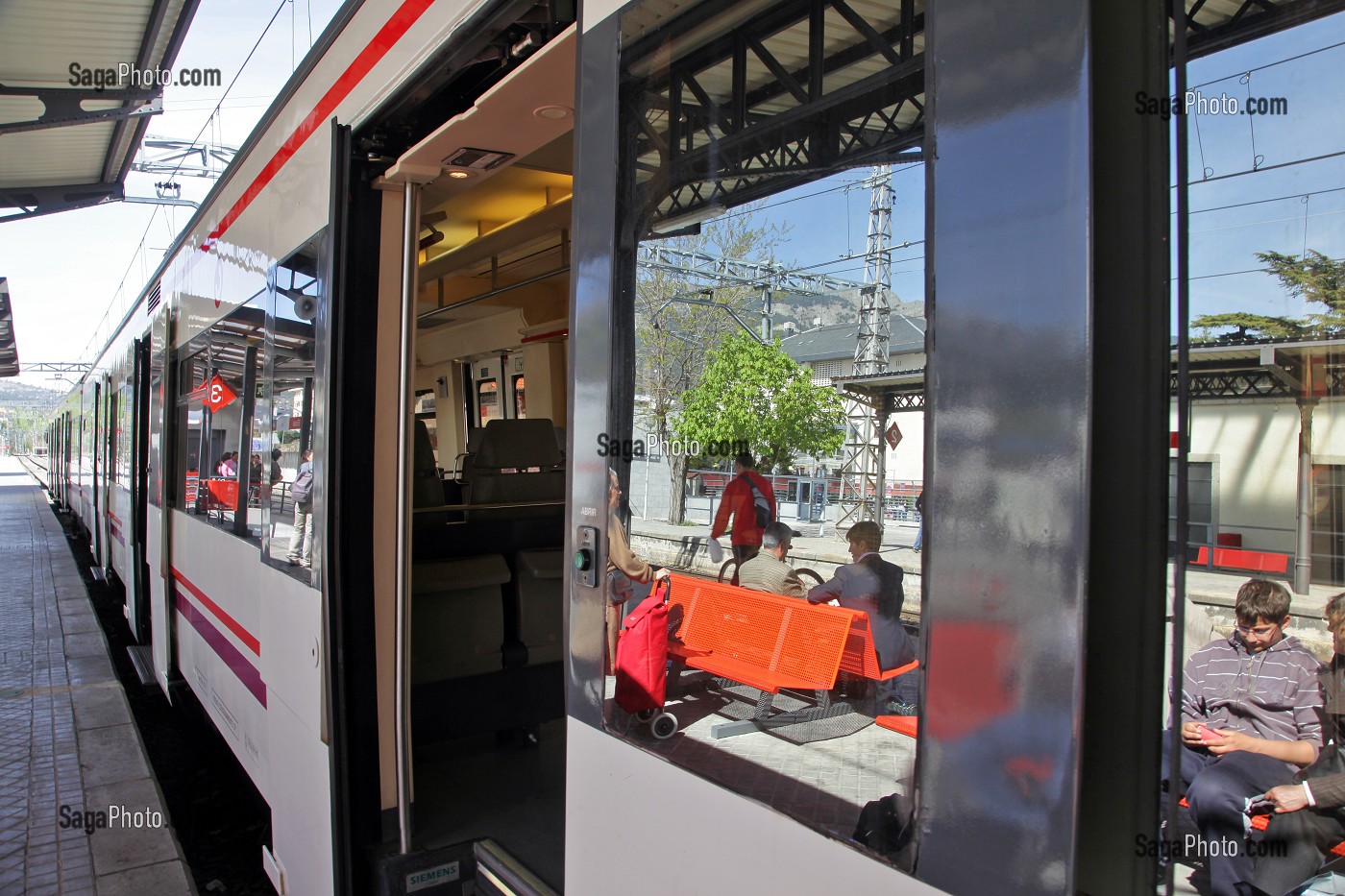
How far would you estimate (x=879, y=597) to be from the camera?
1172 mm

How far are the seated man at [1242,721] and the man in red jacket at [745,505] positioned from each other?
58 centimetres

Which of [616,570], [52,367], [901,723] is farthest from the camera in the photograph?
[52,367]

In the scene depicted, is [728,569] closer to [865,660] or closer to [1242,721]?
[865,660]

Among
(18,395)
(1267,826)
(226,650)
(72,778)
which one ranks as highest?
(18,395)

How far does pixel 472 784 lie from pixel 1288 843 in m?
3.36

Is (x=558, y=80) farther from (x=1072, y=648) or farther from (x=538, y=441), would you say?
(x=538, y=441)

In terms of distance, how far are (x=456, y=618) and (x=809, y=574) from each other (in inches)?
126

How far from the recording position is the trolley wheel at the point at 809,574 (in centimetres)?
127

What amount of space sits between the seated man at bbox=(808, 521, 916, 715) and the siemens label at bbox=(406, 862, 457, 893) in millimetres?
2240

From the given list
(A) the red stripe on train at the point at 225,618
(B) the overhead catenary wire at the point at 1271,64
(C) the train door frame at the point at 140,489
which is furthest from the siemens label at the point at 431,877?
(C) the train door frame at the point at 140,489

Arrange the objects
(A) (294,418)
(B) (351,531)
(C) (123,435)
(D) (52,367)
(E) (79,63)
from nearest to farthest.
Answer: (B) (351,531) → (A) (294,418) → (E) (79,63) → (C) (123,435) → (D) (52,367)

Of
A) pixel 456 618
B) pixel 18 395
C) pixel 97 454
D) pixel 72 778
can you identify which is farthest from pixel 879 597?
pixel 18 395

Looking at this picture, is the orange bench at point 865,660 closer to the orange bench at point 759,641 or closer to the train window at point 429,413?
the orange bench at point 759,641

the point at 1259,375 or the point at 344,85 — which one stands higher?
the point at 344,85
